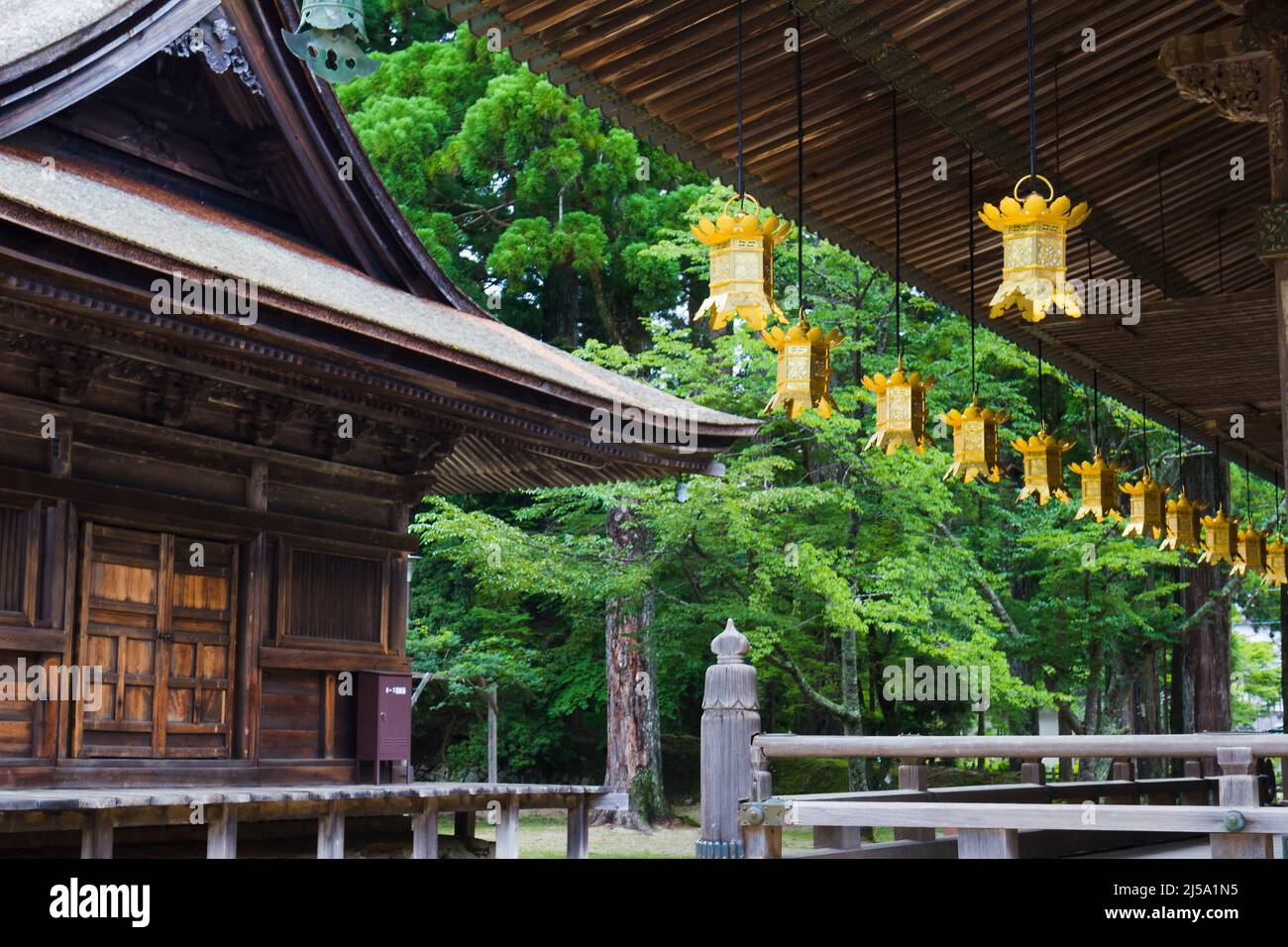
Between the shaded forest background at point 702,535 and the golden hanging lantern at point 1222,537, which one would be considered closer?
the golden hanging lantern at point 1222,537

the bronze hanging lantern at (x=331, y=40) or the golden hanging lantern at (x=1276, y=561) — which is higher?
the bronze hanging lantern at (x=331, y=40)

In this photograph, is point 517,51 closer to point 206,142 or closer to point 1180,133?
point 1180,133

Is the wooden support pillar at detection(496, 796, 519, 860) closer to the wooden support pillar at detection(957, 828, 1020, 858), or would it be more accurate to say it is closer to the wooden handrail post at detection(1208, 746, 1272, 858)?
the wooden support pillar at detection(957, 828, 1020, 858)

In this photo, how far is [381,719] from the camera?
1288 cm

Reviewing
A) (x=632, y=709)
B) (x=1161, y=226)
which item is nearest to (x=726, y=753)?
(x=1161, y=226)

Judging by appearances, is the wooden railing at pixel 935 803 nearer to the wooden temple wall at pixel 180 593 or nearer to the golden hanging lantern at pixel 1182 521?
the wooden temple wall at pixel 180 593

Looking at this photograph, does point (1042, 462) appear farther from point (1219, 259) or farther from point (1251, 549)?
point (1251, 549)

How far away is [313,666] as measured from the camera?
40.8 feet

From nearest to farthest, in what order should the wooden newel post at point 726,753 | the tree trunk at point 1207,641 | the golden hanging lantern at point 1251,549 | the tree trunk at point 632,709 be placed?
the wooden newel post at point 726,753 → the golden hanging lantern at point 1251,549 → the tree trunk at point 1207,641 → the tree trunk at point 632,709

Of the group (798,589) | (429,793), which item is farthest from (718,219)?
(798,589)

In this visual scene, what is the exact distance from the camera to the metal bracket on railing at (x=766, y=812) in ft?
20.2

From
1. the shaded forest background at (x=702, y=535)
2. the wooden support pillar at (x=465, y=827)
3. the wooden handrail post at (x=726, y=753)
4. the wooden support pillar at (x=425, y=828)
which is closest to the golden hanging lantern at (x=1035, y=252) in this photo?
the wooden handrail post at (x=726, y=753)

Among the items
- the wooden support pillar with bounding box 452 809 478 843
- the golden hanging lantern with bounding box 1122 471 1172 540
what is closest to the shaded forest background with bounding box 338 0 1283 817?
the wooden support pillar with bounding box 452 809 478 843
